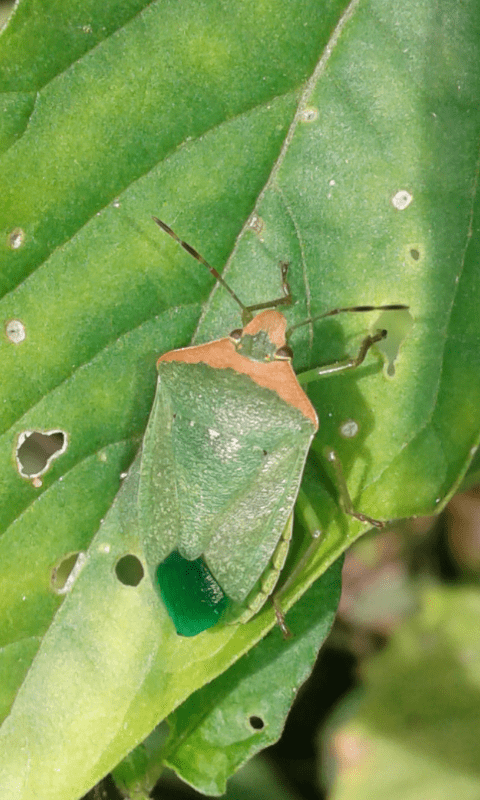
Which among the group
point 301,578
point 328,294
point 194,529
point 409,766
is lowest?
point 409,766

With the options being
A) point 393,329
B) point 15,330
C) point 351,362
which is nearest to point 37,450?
point 15,330

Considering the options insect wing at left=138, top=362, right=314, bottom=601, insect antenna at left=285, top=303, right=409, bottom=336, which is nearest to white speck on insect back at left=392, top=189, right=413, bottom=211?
insect antenna at left=285, top=303, right=409, bottom=336

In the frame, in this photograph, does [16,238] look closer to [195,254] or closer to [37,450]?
[195,254]

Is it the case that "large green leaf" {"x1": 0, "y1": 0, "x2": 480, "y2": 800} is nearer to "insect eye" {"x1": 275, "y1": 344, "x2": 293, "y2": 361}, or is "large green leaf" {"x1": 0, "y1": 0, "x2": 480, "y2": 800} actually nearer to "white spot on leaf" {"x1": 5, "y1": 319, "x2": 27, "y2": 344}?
"white spot on leaf" {"x1": 5, "y1": 319, "x2": 27, "y2": 344}

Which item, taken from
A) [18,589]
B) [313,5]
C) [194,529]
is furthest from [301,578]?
[313,5]

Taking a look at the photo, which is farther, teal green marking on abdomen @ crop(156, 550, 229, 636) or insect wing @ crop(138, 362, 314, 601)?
insect wing @ crop(138, 362, 314, 601)

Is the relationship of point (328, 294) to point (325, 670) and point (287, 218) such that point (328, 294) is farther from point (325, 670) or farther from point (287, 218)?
point (325, 670)

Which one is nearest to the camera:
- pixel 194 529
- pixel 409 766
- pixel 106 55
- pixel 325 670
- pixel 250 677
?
pixel 106 55
